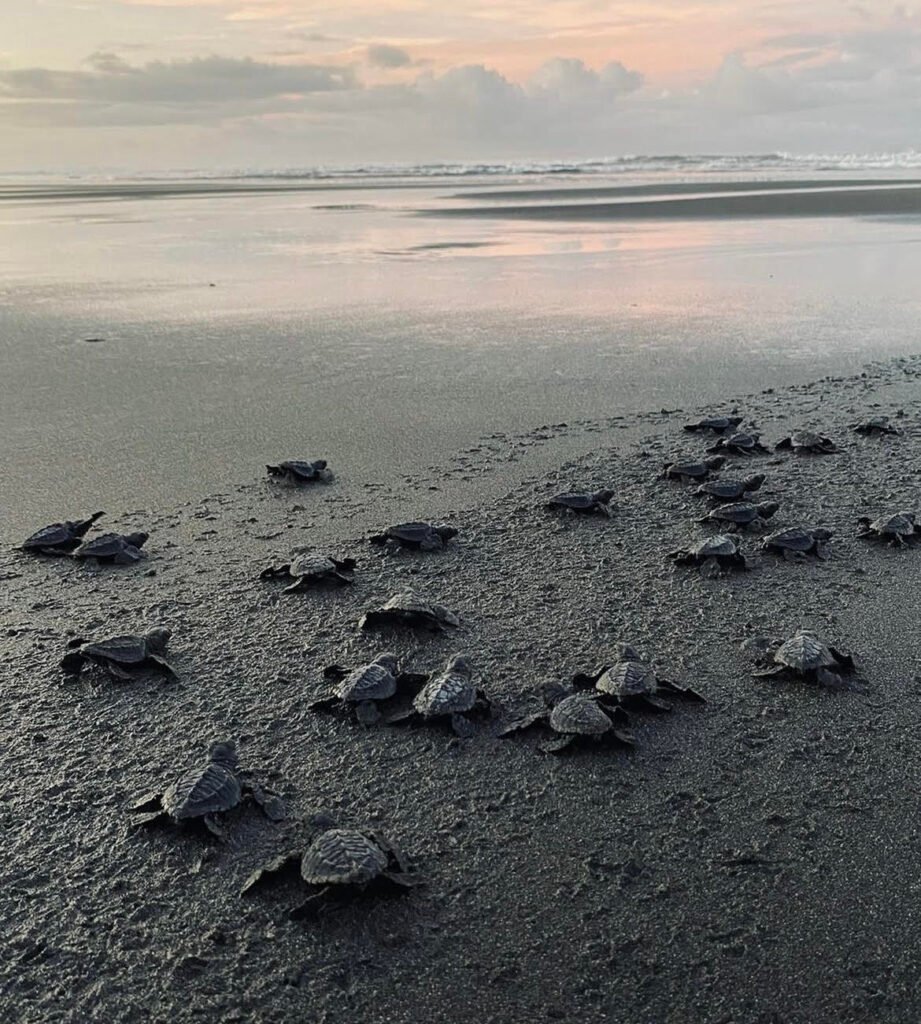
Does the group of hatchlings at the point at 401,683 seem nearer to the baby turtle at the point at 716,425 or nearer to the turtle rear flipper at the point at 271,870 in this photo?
the turtle rear flipper at the point at 271,870

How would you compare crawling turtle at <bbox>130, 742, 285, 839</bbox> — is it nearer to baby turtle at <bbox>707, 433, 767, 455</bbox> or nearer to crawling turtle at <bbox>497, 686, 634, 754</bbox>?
crawling turtle at <bbox>497, 686, 634, 754</bbox>

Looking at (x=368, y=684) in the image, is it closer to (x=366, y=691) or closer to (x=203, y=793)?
(x=366, y=691)

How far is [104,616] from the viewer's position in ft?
12.6

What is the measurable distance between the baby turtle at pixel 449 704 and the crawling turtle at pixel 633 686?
37cm

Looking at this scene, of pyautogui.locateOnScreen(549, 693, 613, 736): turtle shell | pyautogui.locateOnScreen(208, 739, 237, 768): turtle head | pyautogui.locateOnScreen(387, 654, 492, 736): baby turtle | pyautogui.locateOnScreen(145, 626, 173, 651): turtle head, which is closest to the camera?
pyautogui.locateOnScreen(208, 739, 237, 768): turtle head

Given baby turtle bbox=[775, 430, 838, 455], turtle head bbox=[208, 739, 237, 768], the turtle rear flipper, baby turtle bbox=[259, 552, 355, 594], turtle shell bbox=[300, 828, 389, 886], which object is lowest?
baby turtle bbox=[775, 430, 838, 455]

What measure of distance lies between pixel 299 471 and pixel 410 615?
5.96 ft

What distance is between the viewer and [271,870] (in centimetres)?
236

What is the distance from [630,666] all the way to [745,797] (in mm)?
613

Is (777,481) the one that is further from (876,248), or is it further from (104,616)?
(876,248)

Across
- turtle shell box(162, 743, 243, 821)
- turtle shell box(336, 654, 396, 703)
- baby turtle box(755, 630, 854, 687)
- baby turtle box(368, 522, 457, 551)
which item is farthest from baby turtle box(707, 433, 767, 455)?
turtle shell box(162, 743, 243, 821)

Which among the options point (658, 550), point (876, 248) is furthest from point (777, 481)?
point (876, 248)

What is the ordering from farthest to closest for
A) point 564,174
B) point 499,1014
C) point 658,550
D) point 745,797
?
point 564,174 → point 658,550 → point 745,797 → point 499,1014

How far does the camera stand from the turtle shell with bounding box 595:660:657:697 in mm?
3115
